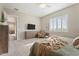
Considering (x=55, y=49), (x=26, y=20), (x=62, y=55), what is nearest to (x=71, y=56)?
(x=62, y=55)

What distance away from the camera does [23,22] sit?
2025 millimetres

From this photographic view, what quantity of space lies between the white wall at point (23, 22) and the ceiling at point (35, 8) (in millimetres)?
68

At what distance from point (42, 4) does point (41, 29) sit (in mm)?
403

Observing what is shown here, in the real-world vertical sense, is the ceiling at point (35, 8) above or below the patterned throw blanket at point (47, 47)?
above

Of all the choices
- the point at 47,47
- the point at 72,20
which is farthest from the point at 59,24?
the point at 47,47

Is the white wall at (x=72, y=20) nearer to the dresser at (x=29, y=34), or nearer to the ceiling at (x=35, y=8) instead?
the ceiling at (x=35, y=8)

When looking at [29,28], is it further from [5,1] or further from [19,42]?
[5,1]

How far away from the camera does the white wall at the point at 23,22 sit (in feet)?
6.57

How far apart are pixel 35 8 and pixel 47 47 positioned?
65 cm

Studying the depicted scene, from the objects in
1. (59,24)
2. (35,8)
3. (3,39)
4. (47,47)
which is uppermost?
(35,8)

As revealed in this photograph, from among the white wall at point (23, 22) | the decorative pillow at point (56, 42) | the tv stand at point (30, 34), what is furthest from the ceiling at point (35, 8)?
the decorative pillow at point (56, 42)

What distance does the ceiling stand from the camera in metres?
1.94

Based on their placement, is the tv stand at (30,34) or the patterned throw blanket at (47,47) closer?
the patterned throw blanket at (47,47)

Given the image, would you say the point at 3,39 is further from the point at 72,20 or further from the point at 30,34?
the point at 72,20
